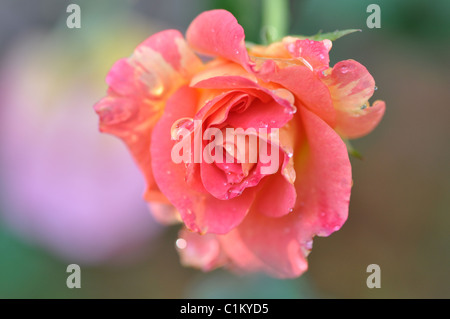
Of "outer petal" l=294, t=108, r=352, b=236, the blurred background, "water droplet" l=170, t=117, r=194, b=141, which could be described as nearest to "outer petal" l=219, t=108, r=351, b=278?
"outer petal" l=294, t=108, r=352, b=236

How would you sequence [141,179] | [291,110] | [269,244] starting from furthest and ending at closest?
[141,179], [269,244], [291,110]

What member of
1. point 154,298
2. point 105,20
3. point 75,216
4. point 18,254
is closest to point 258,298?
point 154,298

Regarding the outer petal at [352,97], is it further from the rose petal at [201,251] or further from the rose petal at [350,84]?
the rose petal at [201,251]

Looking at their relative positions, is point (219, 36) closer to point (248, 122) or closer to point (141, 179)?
point (248, 122)

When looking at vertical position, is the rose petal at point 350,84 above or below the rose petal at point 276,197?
above

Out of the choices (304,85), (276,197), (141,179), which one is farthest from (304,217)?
(141,179)

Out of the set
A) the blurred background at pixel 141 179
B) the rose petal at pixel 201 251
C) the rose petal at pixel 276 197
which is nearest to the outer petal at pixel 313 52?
the rose petal at pixel 276 197

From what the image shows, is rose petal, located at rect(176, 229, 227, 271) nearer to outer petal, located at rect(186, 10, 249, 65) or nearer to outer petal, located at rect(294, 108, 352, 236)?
outer petal, located at rect(294, 108, 352, 236)

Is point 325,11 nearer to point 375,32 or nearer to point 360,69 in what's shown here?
point 375,32
